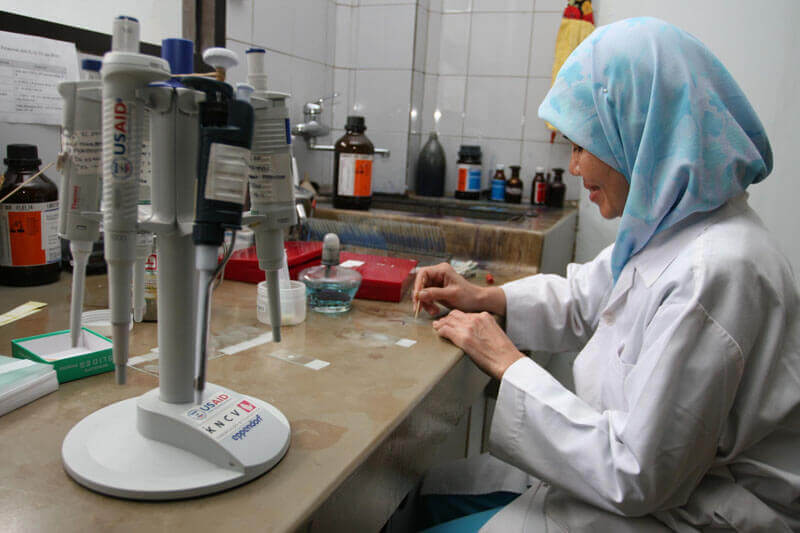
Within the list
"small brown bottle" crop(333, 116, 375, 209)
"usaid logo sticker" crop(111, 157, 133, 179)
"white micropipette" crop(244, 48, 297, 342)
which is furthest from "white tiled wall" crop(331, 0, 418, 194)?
"usaid logo sticker" crop(111, 157, 133, 179)

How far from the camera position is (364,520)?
640 millimetres

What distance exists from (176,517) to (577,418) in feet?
1.77

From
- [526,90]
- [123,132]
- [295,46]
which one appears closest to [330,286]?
[123,132]

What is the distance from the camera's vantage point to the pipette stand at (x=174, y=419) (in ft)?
1.69

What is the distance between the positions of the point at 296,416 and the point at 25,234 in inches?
30.8

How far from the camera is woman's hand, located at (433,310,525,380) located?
3.10ft

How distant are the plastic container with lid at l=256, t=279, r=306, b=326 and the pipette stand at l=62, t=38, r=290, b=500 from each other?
41cm

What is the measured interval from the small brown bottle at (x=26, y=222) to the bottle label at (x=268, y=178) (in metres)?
0.79

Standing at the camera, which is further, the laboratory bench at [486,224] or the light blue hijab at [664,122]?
the laboratory bench at [486,224]

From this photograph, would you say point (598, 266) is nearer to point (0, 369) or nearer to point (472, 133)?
point (0, 369)

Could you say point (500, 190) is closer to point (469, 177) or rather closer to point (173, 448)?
point (469, 177)

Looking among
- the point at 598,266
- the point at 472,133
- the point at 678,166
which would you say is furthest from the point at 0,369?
the point at 472,133

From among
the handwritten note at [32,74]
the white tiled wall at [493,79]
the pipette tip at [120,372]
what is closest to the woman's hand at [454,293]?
the pipette tip at [120,372]

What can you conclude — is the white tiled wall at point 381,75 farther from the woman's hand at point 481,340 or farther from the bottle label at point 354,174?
the woman's hand at point 481,340
